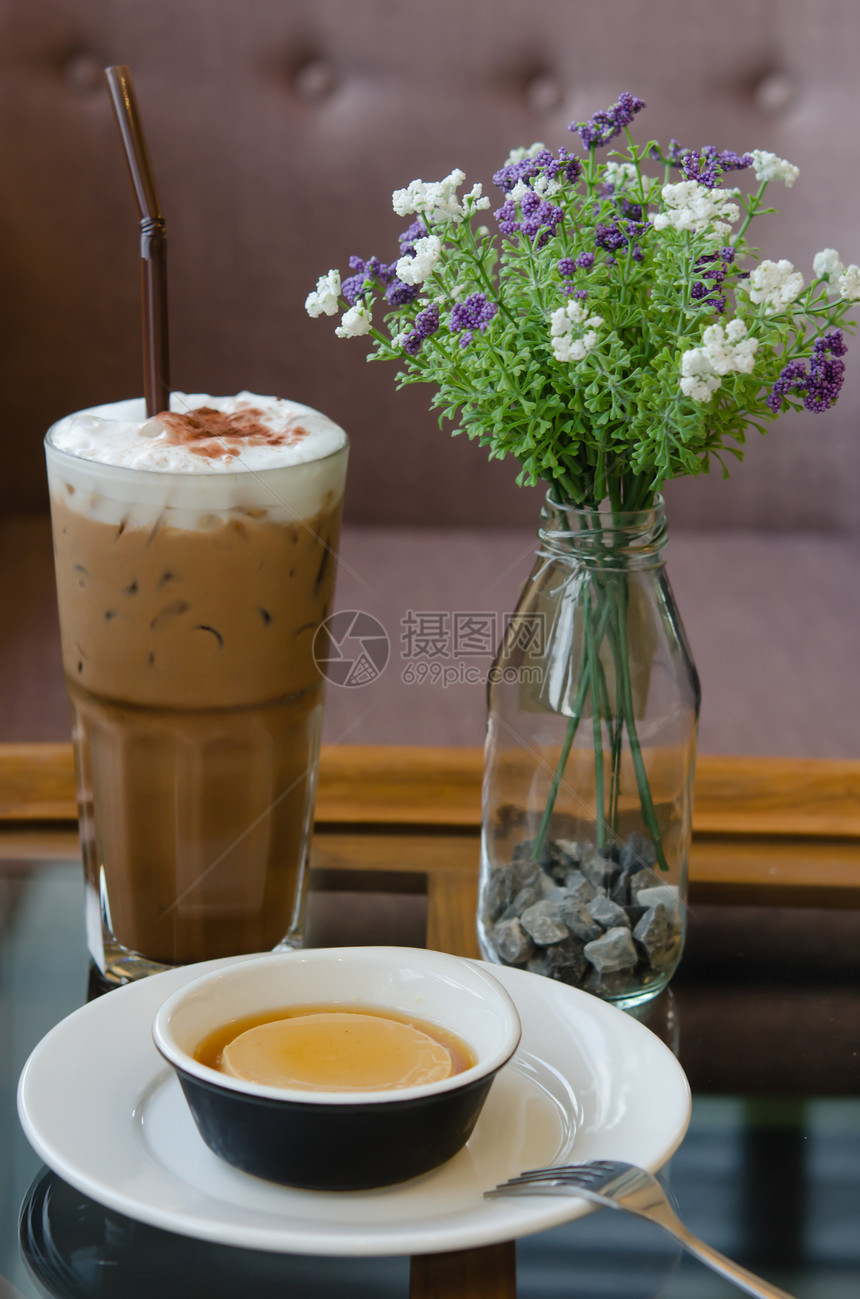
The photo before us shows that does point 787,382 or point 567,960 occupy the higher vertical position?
point 787,382

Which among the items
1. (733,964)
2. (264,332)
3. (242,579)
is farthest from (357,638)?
(264,332)

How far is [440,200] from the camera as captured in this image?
1.87ft

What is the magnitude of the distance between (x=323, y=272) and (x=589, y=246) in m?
0.79

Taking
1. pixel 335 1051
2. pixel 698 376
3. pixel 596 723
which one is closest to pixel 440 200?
pixel 698 376

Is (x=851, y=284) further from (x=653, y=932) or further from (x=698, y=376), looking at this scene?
(x=653, y=932)

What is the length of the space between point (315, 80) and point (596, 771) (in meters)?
0.97

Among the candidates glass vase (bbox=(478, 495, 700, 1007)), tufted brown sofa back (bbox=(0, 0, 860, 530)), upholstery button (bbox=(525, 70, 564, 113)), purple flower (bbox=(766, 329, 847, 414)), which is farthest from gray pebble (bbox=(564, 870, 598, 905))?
upholstery button (bbox=(525, 70, 564, 113))

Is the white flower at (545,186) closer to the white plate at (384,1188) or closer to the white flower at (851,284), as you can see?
the white flower at (851,284)

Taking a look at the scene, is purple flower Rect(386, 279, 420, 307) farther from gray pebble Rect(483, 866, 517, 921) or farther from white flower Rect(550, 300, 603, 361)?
gray pebble Rect(483, 866, 517, 921)

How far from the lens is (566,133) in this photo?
A: 4.39ft

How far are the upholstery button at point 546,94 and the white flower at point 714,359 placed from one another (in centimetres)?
92

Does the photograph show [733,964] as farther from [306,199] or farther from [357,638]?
[306,199]

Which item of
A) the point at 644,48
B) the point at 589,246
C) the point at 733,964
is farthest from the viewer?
the point at 644,48

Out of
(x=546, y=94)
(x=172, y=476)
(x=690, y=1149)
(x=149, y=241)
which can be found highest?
(x=546, y=94)
